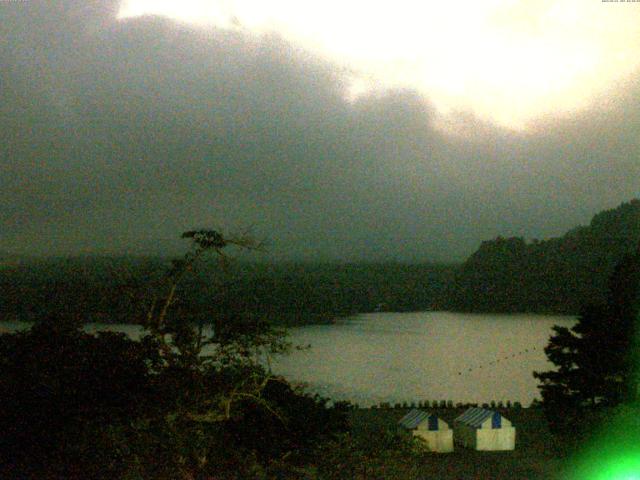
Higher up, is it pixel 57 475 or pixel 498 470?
pixel 57 475

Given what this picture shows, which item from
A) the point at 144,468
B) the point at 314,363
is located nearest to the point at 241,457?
the point at 144,468

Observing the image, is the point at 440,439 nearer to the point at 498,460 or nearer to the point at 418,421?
the point at 418,421

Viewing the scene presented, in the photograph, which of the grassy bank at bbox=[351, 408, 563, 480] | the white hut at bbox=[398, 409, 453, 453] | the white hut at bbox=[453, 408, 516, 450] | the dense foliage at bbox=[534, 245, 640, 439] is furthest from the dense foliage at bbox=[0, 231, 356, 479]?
the white hut at bbox=[453, 408, 516, 450]

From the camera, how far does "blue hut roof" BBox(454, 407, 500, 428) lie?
16322 mm

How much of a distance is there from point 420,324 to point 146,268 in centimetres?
7535

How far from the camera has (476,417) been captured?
1673 cm

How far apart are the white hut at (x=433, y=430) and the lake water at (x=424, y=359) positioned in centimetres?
545

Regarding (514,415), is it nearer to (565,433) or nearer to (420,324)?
(565,433)

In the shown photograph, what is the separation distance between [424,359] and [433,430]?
118ft

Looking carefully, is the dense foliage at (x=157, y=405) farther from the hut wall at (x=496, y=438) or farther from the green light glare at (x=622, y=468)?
the hut wall at (x=496, y=438)

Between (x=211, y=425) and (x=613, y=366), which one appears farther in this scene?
(x=613, y=366)

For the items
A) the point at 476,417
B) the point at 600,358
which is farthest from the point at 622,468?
Result: the point at 476,417

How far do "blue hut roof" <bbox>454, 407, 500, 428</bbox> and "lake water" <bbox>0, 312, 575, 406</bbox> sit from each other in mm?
5333

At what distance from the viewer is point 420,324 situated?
8150 cm
